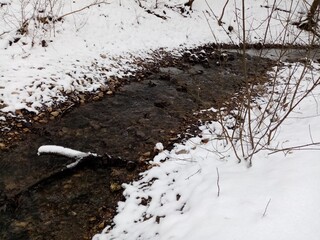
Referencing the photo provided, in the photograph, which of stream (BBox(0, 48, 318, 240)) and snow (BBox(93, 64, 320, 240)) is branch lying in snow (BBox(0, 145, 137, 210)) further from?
snow (BBox(93, 64, 320, 240))

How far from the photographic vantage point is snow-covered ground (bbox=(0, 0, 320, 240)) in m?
2.51

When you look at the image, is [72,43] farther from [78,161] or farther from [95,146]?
[78,161]

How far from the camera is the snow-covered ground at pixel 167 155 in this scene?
251 cm

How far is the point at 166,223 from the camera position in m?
2.86

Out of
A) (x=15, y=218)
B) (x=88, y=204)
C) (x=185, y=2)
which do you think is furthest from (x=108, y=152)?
(x=185, y=2)

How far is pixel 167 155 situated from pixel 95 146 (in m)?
0.98

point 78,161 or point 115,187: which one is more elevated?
point 78,161

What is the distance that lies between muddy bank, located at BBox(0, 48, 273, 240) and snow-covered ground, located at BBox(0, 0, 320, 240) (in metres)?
0.32

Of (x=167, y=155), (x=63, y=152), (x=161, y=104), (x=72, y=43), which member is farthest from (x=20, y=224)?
(x=72, y=43)

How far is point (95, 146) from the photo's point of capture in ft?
13.9

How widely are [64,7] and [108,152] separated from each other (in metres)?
4.63

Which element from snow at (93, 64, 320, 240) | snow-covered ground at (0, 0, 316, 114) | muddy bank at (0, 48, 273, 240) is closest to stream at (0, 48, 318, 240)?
muddy bank at (0, 48, 273, 240)

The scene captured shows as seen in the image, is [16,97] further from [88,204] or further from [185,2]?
[185,2]

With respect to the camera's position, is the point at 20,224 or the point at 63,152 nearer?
the point at 20,224
